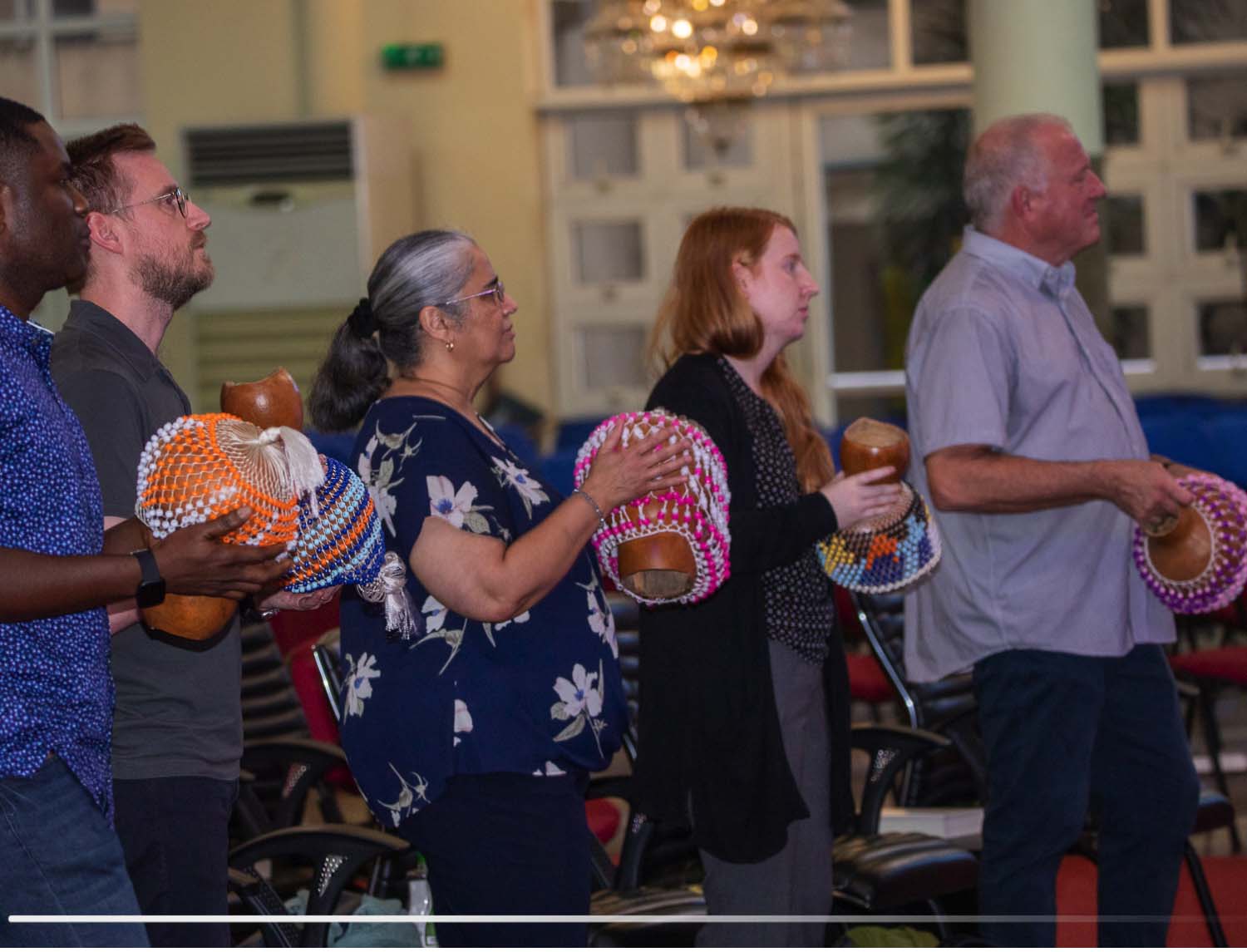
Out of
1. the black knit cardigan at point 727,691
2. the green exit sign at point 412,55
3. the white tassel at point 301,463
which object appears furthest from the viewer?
the green exit sign at point 412,55

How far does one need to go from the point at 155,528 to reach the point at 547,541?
1.84ft

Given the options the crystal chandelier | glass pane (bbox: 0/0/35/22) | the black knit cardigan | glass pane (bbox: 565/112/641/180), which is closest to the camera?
the black knit cardigan

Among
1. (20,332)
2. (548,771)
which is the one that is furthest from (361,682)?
(20,332)

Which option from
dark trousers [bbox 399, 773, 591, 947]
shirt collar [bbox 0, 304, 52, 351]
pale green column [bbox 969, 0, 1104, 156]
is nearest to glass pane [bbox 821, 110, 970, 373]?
pale green column [bbox 969, 0, 1104, 156]

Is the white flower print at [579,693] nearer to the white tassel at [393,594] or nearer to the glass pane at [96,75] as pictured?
the white tassel at [393,594]

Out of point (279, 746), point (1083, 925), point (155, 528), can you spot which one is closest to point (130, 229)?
point (155, 528)

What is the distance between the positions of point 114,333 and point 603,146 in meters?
7.79

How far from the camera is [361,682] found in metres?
2.28

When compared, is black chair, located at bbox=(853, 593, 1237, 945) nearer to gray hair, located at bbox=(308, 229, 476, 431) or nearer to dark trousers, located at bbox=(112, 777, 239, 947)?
gray hair, located at bbox=(308, 229, 476, 431)

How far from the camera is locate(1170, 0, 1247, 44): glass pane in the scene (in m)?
9.35

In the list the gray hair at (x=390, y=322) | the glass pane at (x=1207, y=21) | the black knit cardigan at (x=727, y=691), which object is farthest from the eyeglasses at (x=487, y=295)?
the glass pane at (x=1207, y=21)

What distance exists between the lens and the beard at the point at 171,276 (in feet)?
7.09

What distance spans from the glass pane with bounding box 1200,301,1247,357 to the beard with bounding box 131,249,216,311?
27.0 ft

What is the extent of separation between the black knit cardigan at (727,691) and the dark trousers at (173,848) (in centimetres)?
84
